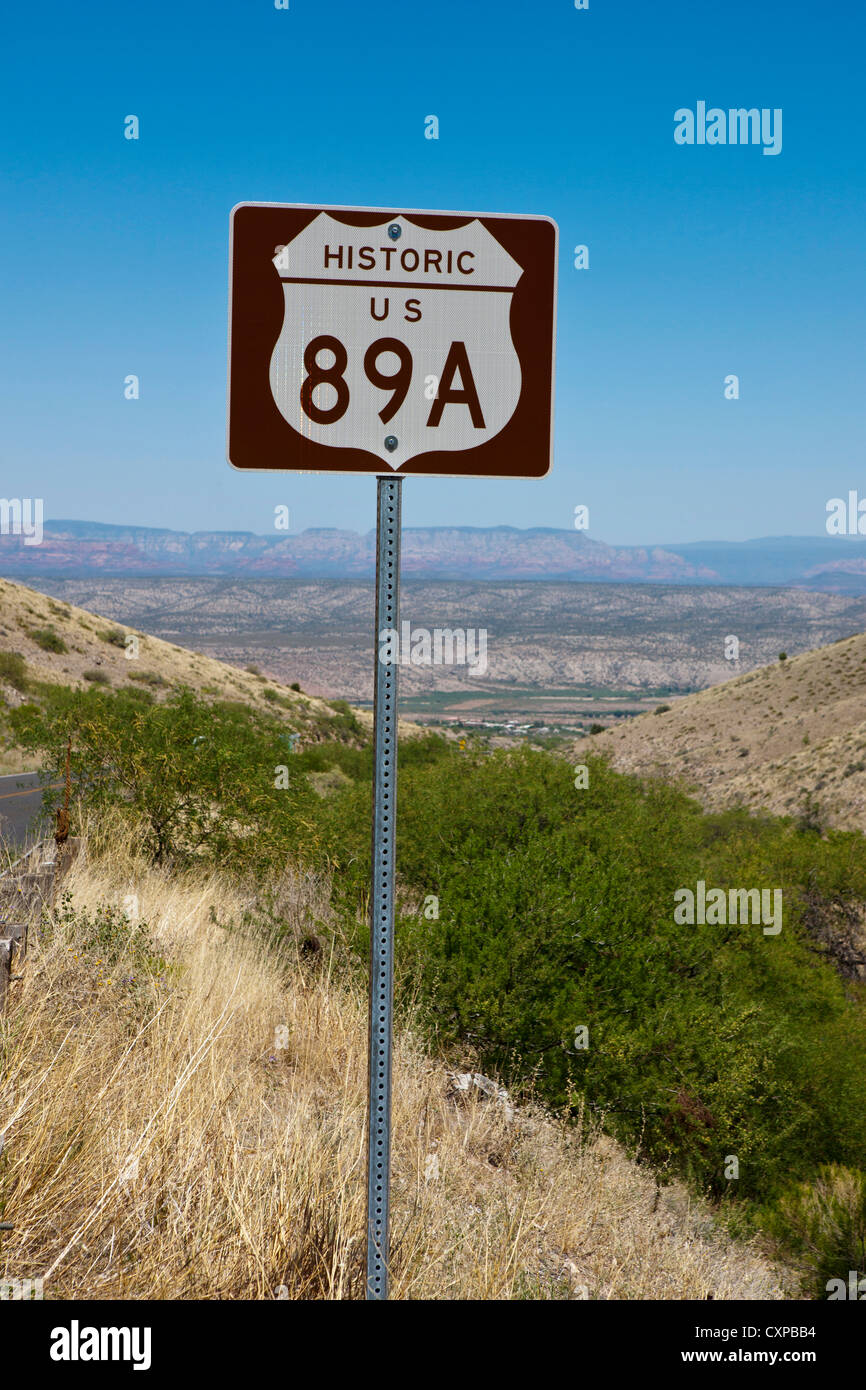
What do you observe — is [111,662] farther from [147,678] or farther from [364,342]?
[364,342]

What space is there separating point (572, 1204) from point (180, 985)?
2129 mm

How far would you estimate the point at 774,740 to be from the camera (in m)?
56.4

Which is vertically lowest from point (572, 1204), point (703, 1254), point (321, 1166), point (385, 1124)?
point (703, 1254)

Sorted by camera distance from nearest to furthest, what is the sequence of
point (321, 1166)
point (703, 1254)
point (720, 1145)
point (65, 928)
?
point (321, 1166), point (703, 1254), point (65, 928), point (720, 1145)

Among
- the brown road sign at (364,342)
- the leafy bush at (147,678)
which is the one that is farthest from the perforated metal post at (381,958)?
the leafy bush at (147,678)

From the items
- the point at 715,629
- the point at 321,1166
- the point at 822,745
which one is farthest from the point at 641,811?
the point at 715,629

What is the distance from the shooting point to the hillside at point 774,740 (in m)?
44.5

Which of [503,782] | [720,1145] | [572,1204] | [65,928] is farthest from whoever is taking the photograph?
[503,782]

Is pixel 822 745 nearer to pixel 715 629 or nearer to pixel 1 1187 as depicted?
pixel 1 1187

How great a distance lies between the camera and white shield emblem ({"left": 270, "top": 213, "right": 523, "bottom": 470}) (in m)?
2.36

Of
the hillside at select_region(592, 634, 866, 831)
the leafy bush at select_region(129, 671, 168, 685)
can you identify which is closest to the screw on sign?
the hillside at select_region(592, 634, 866, 831)

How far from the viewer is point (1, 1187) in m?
2.94

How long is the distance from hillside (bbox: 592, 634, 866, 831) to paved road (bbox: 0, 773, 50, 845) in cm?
2465

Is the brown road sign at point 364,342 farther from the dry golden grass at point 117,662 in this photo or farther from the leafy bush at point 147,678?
the leafy bush at point 147,678
